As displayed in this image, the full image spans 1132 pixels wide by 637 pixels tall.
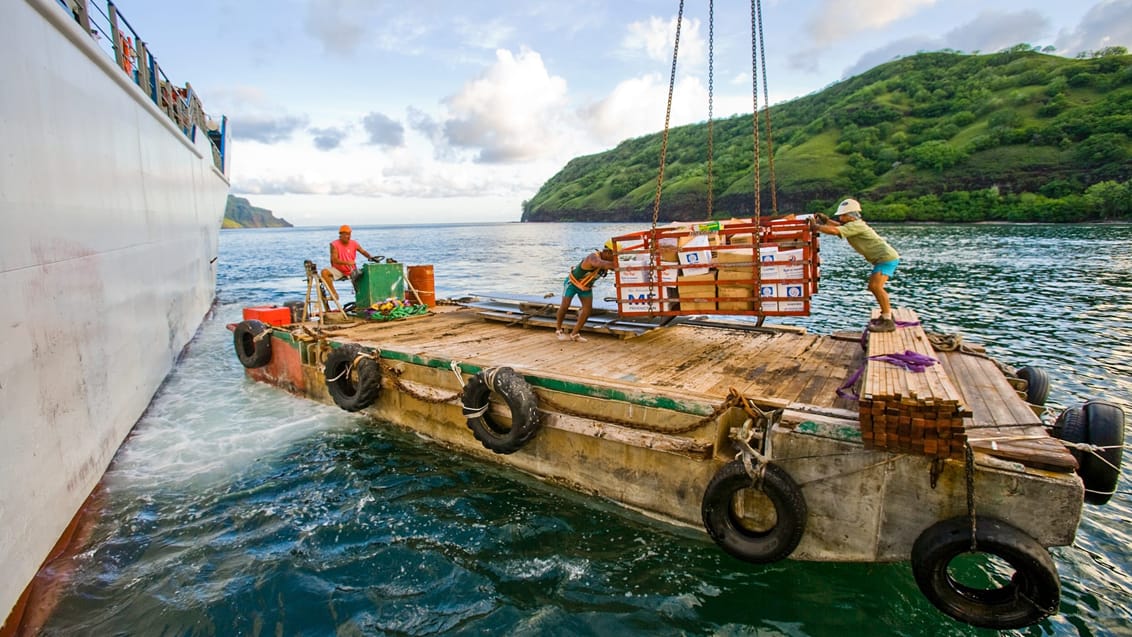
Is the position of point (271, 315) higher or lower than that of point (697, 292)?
lower

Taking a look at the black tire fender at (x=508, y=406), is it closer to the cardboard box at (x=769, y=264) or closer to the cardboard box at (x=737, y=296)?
the cardboard box at (x=737, y=296)

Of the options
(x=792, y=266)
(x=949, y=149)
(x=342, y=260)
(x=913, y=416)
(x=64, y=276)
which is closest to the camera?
(x=913, y=416)

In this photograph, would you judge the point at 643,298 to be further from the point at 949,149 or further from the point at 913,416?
the point at 949,149

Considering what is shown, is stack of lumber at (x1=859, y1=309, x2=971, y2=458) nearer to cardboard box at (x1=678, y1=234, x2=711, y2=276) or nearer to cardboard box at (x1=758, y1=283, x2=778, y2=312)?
cardboard box at (x1=758, y1=283, x2=778, y2=312)

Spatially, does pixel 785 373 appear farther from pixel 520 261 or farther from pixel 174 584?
pixel 520 261

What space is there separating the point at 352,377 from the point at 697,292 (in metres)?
5.50

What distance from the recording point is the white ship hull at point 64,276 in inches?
186

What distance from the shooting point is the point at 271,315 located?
36.3 ft

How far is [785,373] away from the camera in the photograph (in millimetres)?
6371

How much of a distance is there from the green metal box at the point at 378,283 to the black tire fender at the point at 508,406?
564 cm

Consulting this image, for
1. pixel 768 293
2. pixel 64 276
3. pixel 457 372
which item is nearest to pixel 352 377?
pixel 457 372

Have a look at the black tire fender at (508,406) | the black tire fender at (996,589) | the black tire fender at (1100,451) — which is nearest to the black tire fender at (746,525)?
the black tire fender at (996,589)

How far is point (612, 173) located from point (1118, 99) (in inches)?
5248

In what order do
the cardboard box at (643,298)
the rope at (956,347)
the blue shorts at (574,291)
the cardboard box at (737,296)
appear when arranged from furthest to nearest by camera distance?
the blue shorts at (574,291)
the cardboard box at (643,298)
the cardboard box at (737,296)
the rope at (956,347)
